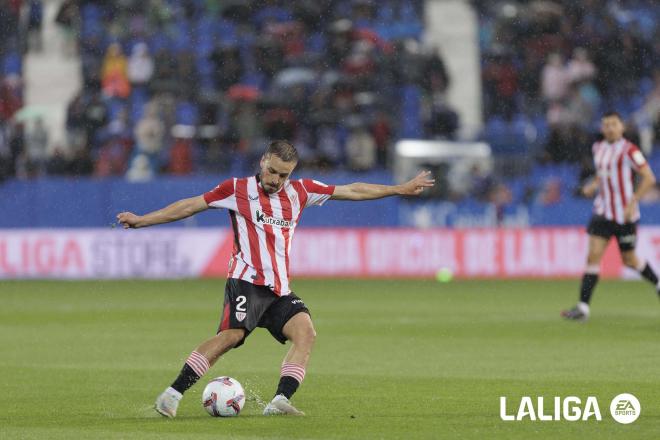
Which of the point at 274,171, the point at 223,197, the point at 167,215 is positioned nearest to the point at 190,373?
the point at 167,215

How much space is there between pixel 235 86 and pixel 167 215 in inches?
734

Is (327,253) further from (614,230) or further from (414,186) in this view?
(414,186)

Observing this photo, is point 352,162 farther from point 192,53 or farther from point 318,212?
point 192,53

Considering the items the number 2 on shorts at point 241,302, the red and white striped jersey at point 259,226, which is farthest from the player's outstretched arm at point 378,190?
the number 2 on shorts at point 241,302

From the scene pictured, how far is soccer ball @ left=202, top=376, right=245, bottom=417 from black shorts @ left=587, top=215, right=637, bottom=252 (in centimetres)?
830

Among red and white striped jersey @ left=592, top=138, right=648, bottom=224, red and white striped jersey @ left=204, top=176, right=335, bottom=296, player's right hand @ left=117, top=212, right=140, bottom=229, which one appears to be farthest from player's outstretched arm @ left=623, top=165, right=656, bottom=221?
player's right hand @ left=117, top=212, right=140, bottom=229

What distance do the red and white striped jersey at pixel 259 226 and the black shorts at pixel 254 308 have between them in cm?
5

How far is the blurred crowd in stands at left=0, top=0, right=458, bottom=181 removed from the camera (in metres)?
26.0

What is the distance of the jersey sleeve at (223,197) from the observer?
9.18 m

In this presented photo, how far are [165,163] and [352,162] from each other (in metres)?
3.54

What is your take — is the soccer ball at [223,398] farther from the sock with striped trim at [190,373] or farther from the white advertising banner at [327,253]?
the white advertising banner at [327,253]

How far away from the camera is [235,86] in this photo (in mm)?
27438

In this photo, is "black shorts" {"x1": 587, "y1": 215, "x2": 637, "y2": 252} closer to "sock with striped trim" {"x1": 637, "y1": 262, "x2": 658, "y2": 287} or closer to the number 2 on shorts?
"sock with striped trim" {"x1": 637, "y1": 262, "x2": 658, "y2": 287}

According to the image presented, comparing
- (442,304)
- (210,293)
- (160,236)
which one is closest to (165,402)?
(442,304)
